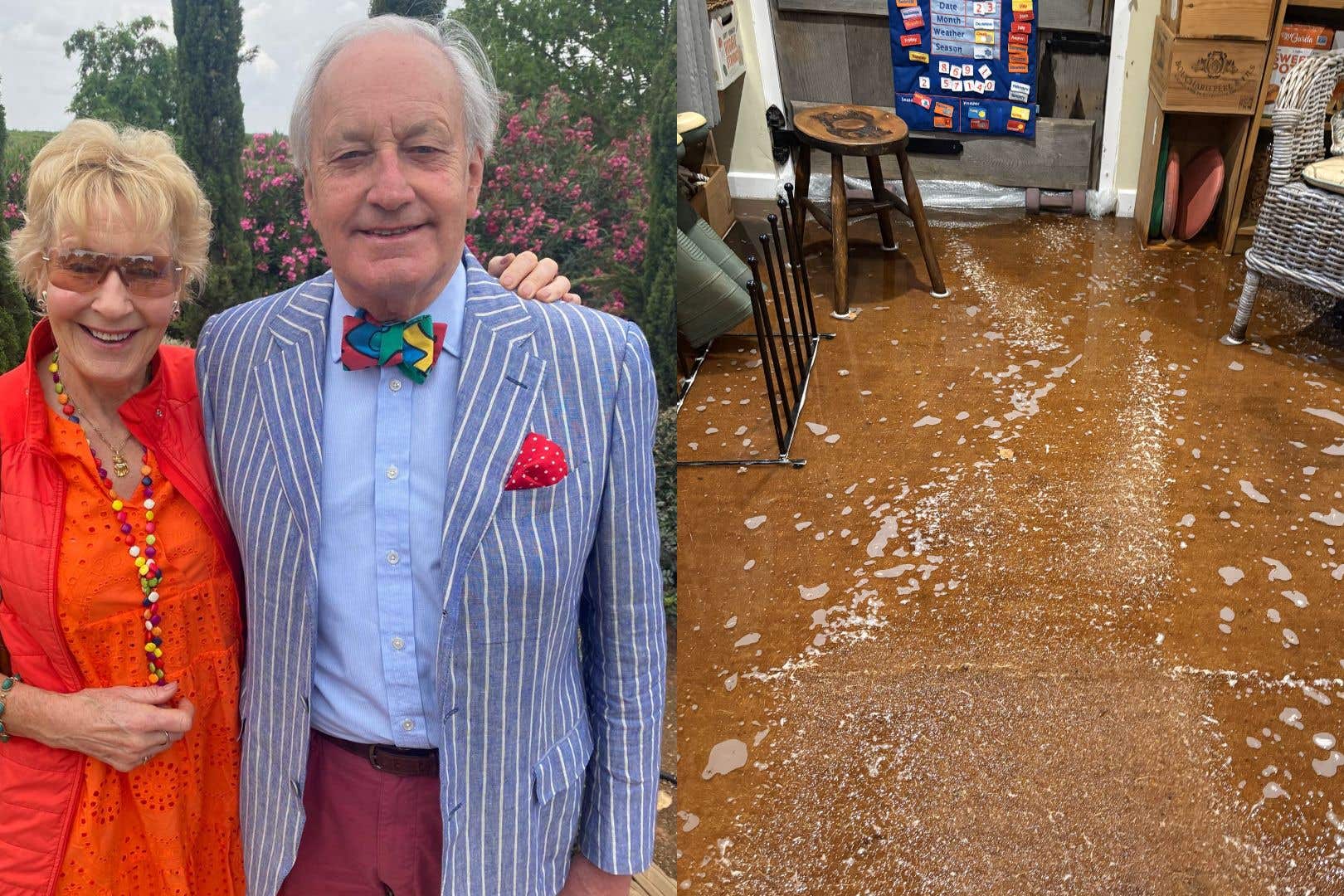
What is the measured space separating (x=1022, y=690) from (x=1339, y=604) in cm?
86

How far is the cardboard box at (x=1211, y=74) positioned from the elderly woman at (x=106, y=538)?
403cm

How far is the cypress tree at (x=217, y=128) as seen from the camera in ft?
5.33

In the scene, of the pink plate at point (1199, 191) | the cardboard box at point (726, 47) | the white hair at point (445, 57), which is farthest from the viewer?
the cardboard box at point (726, 47)

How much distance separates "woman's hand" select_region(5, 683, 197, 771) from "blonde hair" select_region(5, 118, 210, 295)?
458 millimetres

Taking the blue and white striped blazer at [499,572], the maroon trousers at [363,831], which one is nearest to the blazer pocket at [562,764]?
the blue and white striped blazer at [499,572]

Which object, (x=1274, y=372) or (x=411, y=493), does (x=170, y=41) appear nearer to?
(x=411, y=493)

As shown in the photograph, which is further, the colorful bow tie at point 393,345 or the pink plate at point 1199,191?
the pink plate at point 1199,191

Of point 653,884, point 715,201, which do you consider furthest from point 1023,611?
point 715,201

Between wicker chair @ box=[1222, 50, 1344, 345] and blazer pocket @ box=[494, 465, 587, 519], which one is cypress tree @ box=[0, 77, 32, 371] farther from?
wicker chair @ box=[1222, 50, 1344, 345]

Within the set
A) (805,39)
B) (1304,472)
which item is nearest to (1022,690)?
(1304,472)

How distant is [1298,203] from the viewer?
372 cm

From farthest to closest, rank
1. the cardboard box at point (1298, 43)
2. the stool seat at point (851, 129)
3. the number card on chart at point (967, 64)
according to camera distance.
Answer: the number card on chart at point (967, 64)
the cardboard box at point (1298, 43)
the stool seat at point (851, 129)

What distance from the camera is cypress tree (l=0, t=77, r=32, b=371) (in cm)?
154

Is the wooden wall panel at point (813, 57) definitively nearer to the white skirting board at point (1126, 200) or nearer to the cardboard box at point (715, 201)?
the cardboard box at point (715, 201)
